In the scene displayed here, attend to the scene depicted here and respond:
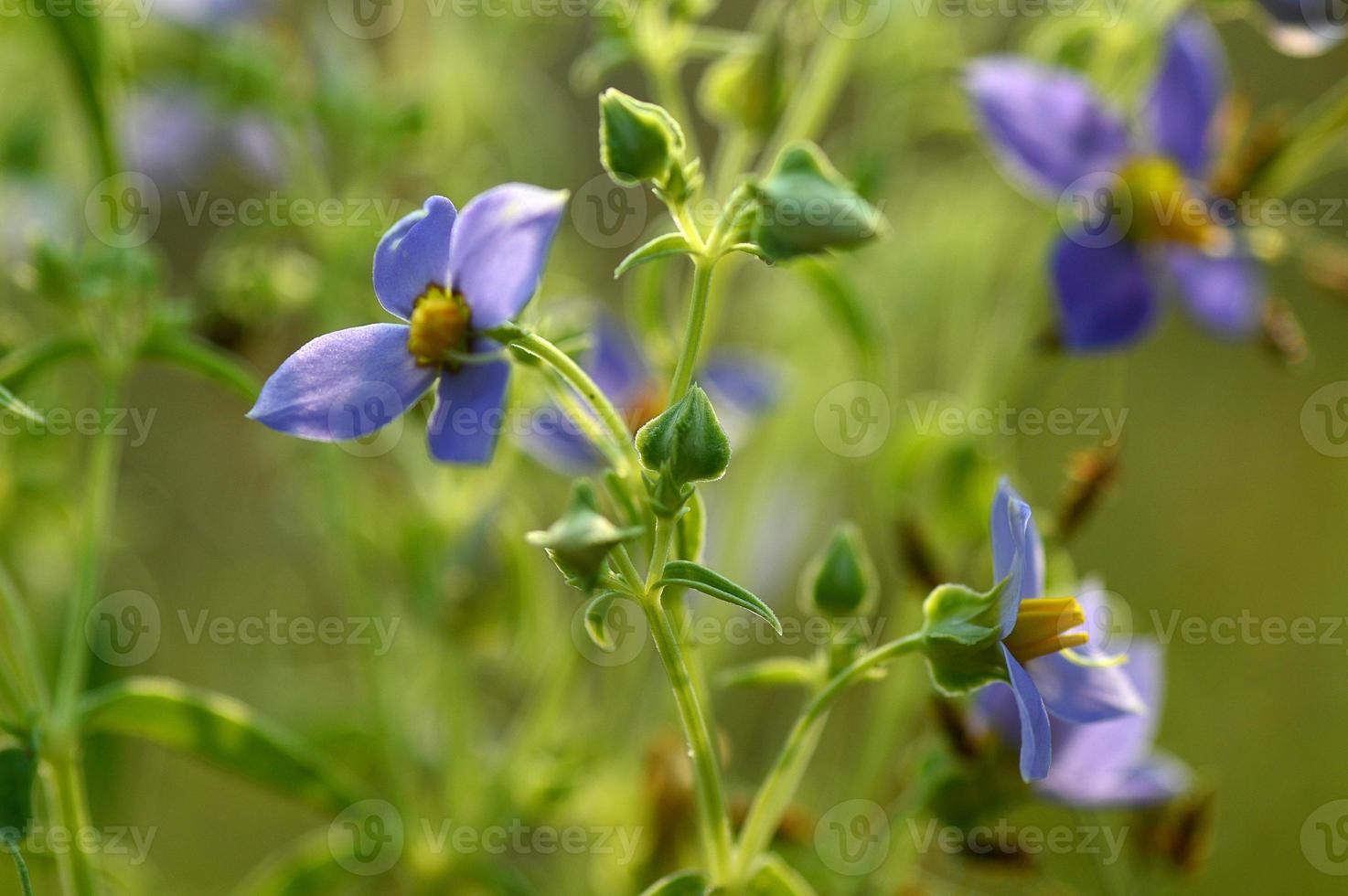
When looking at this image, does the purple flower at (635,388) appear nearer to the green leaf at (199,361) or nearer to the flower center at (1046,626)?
the green leaf at (199,361)

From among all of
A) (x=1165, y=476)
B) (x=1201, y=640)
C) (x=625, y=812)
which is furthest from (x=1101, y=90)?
(x=1165, y=476)

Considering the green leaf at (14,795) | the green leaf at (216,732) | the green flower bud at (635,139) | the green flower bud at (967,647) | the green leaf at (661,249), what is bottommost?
the green leaf at (216,732)

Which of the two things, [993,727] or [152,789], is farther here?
[152,789]

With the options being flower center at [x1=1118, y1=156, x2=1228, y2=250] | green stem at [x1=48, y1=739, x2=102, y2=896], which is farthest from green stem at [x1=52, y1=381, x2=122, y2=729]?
flower center at [x1=1118, y1=156, x2=1228, y2=250]

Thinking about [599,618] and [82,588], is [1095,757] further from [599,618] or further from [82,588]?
[82,588]

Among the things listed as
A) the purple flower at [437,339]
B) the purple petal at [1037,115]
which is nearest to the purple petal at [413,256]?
the purple flower at [437,339]

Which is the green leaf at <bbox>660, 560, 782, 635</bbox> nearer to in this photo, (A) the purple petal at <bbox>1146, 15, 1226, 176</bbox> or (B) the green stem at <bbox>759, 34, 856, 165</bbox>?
(B) the green stem at <bbox>759, 34, 856, 165</bbox>

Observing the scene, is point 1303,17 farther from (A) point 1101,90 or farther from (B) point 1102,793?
(B) point 1102,793
